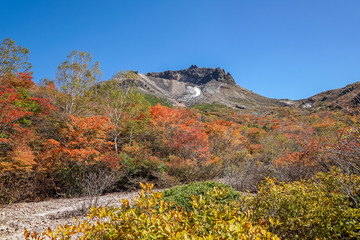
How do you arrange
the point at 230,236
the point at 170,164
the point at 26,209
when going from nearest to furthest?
the point at 230,236 → the point at 26,209 → the point at 170,164

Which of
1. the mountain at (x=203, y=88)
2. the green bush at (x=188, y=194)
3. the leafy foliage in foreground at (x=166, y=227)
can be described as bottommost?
the green bush at (x=188, y=194)

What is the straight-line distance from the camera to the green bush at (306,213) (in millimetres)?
2453

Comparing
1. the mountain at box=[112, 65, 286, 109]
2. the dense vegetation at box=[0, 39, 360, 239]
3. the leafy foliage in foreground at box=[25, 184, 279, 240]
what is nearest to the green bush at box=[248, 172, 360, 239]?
the dense vegetation at box=[0, 39, 360, 239]

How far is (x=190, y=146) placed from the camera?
1225cm

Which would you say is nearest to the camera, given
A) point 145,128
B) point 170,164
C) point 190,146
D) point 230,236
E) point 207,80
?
point 230,236

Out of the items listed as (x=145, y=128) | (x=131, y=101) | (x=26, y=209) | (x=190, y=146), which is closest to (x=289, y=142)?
(x=190, y=146)

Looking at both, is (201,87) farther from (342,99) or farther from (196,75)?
(342,99)

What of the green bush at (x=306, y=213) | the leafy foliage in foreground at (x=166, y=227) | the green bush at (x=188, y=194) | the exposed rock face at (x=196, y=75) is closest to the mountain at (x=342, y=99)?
the green bush at (x=306, y=213)

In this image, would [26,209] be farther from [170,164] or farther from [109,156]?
[170,164]

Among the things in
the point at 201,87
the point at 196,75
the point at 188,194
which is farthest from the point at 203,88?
the point at 188,194

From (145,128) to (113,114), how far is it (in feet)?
9.57

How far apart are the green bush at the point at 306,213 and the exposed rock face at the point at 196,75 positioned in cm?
10583

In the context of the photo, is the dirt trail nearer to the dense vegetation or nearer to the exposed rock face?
the dense vegetation

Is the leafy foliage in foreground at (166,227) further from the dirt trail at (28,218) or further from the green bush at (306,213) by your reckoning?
the dirt trail at (28,218)
